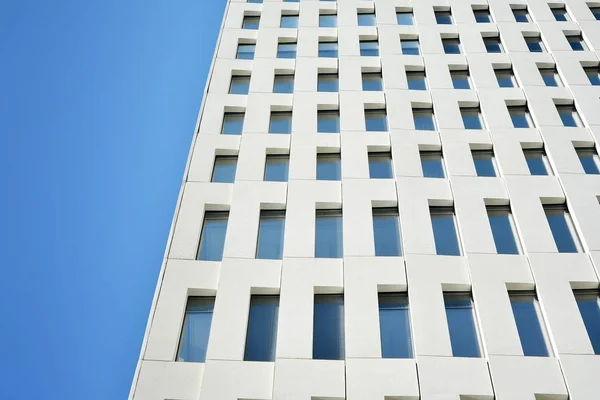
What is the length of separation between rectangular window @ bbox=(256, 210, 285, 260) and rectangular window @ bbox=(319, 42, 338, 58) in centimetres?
929

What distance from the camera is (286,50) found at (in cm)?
2425

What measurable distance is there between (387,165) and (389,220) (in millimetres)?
2507

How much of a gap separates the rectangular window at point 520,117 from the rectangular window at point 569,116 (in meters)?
1.23

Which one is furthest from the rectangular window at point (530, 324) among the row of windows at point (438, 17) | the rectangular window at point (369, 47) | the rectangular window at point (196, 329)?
the row of windows at point (438, 17)

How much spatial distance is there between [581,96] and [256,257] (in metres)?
14.2

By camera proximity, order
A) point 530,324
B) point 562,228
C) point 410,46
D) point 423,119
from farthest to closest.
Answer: point 410,46, point 423,119, point 562,228, point 530,324

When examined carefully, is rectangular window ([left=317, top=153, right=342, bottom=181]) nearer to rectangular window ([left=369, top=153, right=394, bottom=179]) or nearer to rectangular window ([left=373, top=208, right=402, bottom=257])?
rectangular window ([left=369, top=153, right=394, bottom=179])

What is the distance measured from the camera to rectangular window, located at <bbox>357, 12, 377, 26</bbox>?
84.1 ft

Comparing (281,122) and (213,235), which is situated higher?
(281,122)

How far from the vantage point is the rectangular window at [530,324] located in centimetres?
1417

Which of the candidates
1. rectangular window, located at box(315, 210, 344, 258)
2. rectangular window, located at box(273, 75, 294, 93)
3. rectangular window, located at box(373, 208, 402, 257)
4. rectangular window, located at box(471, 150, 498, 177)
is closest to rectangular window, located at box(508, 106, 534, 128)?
rectangular window, located at box(471, 150, 498, 177)

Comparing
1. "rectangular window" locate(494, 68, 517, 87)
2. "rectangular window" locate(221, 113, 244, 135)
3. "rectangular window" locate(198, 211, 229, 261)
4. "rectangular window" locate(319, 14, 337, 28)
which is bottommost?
"rectangular window" locate(198, 211, 229, 261)

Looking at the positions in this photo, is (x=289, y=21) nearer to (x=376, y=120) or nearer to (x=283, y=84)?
(x=283, y=84)

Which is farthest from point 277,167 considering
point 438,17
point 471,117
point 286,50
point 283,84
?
point 438,17
